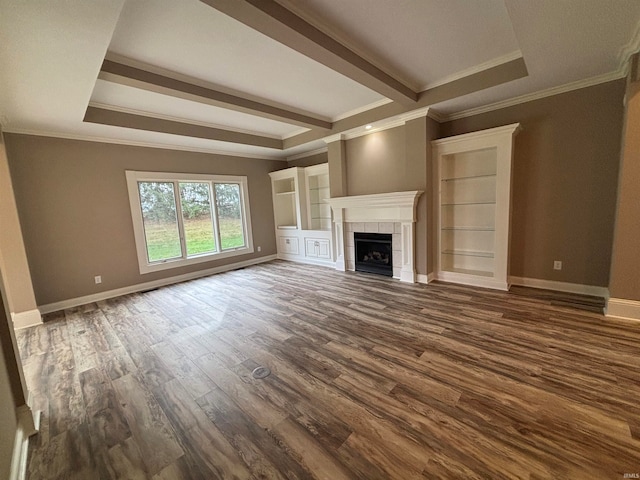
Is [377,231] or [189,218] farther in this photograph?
[189,218]

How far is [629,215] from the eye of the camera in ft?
8.43

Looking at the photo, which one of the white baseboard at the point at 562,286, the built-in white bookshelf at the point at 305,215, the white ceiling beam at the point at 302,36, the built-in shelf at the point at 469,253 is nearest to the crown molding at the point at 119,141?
the built-in white bookshelf at the point at 305,215

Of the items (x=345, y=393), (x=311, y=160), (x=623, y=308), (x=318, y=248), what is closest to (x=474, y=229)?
(x=623, y=308)

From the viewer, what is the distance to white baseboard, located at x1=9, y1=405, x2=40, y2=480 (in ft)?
4.39


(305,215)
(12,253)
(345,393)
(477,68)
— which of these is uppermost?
(477,68)

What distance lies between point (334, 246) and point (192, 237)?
2.97 m

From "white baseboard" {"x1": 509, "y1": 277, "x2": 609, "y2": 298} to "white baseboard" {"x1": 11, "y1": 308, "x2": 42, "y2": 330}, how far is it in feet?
21.8

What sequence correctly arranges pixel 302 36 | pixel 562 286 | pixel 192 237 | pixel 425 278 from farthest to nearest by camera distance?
pixel 192 237
pixel 425 278
pixel 562 286
pixel 302 36

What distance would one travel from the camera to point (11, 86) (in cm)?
239

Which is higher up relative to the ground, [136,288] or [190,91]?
[190,91]

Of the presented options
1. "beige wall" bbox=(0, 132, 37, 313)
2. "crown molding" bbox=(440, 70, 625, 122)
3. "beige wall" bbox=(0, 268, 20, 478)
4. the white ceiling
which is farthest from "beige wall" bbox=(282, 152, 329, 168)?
"beige wall" bbox=(0, 268, 20, 478)

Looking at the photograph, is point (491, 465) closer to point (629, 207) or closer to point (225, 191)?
point (629, 207)

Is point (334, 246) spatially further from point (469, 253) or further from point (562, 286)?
point (562, 286)

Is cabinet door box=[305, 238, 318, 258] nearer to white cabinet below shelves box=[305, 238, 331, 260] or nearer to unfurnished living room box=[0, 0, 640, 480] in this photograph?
white cabinet below shelves box=[305, 238, 331, 260]
